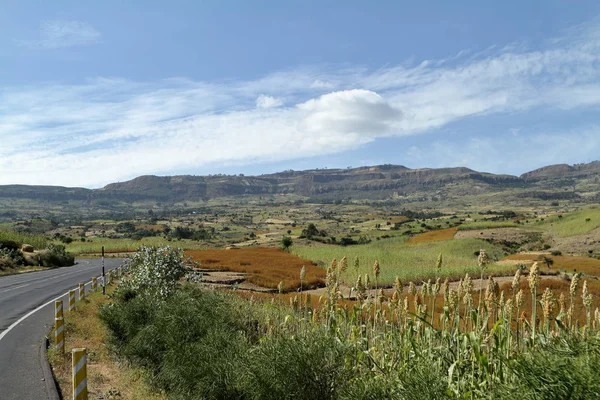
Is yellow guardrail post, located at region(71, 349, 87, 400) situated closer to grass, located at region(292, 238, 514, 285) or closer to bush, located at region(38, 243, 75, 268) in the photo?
grass, located at region(292, 238, 514, 285)

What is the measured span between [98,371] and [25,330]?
4.98 m

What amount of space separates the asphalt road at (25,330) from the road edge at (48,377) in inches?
3.3

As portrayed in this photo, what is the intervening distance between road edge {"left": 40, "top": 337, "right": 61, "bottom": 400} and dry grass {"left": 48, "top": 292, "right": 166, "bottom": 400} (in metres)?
0.14

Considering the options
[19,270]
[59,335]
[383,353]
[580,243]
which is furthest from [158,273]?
[580,243]

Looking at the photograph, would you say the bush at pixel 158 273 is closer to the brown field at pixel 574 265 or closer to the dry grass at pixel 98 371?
the dry grass at pixel 98 371

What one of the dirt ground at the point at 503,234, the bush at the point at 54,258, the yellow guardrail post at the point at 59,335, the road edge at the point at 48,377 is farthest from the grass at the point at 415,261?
the bush at the point at 54,258

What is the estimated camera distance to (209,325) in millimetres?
8891

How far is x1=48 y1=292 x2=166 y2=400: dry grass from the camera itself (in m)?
9.47

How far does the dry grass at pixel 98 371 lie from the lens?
9469 mm

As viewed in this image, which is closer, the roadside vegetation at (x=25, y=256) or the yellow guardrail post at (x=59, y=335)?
the yellow guardrail post at (x=59, y=335)

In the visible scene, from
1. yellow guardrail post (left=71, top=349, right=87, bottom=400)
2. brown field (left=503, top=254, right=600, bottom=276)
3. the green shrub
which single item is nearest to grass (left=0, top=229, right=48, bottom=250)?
yellow guardrail post (left=71, top=349, right=87, bottom=400)

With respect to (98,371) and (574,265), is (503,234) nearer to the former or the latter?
(574,265)

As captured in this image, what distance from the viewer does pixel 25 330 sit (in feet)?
47.4

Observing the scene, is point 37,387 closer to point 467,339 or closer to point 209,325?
Answer: point 209,325
